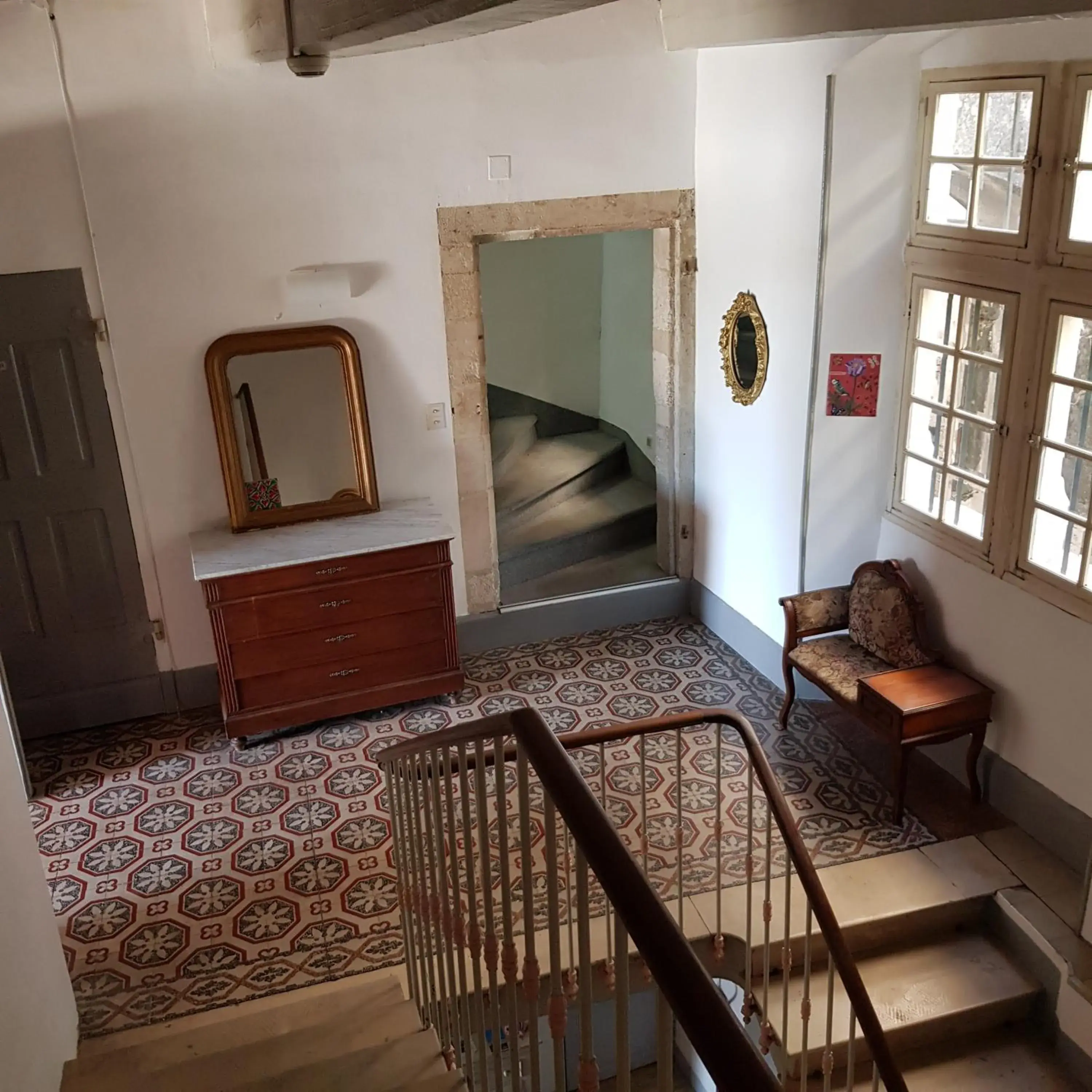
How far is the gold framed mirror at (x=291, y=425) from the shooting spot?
556cm

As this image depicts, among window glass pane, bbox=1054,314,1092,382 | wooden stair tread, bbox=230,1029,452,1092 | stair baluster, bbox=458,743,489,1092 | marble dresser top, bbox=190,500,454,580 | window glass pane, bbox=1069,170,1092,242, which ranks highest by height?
window glass pane, bbox=1069,170,1092,242

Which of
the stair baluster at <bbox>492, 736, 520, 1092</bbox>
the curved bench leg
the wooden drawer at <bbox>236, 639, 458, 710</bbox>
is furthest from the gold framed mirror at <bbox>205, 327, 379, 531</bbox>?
the stair baluster at <bbox>492, 736, 520, 1092</bbox>

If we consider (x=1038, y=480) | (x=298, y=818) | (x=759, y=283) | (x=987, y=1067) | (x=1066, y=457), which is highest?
(x=759, y=283)

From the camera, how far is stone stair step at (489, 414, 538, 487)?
8.74m

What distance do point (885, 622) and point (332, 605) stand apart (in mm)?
2704

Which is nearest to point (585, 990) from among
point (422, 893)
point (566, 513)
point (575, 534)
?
point (422, 893)

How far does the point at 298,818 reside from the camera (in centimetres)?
496

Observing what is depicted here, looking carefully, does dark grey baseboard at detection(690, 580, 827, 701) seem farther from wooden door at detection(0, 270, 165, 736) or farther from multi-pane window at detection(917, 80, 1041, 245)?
wooden door at detection(0, 270, 165, 736)

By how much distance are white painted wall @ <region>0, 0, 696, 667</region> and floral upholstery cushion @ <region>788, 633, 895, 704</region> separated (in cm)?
216

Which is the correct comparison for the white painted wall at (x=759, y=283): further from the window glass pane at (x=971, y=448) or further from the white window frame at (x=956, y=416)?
the window glass pane at (x=971, y=448)

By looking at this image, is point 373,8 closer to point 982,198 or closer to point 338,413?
point 982,198

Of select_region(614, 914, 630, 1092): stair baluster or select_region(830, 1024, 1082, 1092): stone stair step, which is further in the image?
select_region(830, 1024, 1082, 1092): stone stair step

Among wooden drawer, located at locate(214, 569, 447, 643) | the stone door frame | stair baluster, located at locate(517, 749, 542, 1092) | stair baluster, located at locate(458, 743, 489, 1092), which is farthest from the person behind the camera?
the stone door frame

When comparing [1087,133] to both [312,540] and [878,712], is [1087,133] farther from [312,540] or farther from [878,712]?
[312,540]
